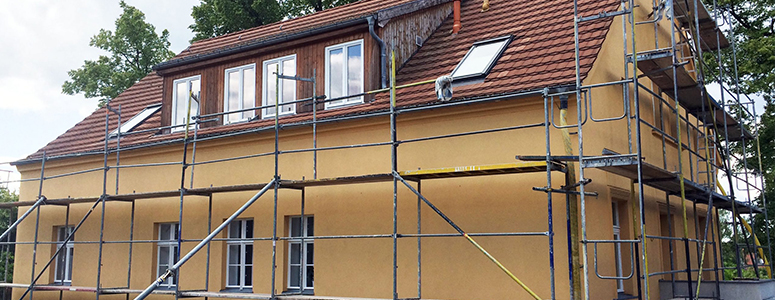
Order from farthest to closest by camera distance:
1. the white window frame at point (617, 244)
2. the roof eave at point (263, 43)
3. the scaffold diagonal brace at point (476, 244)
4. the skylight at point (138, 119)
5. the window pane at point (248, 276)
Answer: the skylight at point (138, 119)
the window pane at point (248, 276)
the roof eave at point (263, 43)
the white window frame at point (617, 244)
the scaffold diagonal brace at point (476, 244)

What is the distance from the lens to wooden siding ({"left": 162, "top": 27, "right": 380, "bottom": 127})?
41.7 feet

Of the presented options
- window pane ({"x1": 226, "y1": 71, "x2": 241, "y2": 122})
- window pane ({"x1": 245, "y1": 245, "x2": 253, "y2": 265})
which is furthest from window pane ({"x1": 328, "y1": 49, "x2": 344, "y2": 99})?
window pane ({"x1": 245, "y1": 245, "x2": 253, "y2": 265})

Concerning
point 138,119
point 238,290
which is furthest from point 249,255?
point 138,119

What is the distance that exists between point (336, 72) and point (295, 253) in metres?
3.28

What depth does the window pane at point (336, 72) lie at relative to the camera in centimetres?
1294

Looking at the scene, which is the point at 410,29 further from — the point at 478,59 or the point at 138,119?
the point at 138,119

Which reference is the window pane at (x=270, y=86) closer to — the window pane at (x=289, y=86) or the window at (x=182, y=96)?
the window pane at (x=289, y=86)

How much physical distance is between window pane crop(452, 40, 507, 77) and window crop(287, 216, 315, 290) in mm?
3682

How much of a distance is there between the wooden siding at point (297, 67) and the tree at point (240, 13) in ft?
28.0

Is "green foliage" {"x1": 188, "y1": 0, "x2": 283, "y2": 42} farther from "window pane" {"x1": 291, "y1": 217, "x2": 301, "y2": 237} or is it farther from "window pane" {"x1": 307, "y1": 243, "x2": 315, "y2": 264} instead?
"window pane" {"x1": 307, "y1": 243, "x2": 315, "y2": 264}

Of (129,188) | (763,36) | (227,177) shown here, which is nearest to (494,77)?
(227,177)

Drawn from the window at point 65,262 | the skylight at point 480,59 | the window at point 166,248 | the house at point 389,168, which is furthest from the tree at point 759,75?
the window at point 65,262

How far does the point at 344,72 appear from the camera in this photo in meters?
12.9

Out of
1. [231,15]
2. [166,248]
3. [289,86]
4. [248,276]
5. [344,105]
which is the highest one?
[231,15]
